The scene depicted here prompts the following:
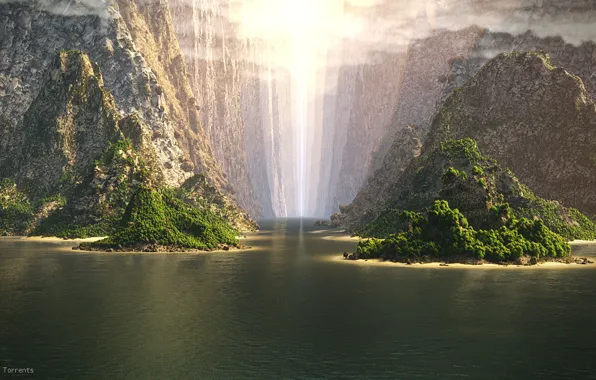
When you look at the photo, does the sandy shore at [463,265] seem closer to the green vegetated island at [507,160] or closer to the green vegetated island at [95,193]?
the green vegetated island at [507,160]

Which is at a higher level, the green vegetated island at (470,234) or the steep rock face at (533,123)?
the steep rock face at (533,123)

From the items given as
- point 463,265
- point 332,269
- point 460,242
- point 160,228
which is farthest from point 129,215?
point 463,265

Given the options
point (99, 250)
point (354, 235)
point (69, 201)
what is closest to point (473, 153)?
point (354, 235)

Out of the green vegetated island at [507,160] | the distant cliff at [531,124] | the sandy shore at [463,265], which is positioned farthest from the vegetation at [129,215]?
the distant cliff at [531,124]

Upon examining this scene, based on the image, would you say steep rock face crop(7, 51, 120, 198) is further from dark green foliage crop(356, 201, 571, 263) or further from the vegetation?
dark green foliage crop(356, 201, 571, 263)

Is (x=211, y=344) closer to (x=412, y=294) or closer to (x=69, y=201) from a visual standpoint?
(x=412, y=294)

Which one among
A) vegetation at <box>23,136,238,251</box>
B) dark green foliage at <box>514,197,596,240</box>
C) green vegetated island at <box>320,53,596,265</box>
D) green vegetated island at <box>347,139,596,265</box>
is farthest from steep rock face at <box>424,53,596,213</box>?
vegetation at <box>23,136,238,251</box>
